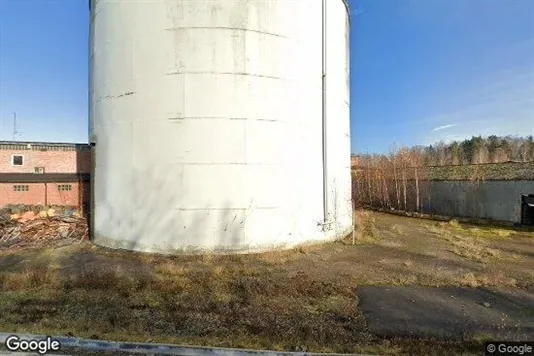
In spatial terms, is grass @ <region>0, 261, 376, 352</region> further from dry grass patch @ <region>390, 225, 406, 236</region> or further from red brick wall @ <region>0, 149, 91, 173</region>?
dry grass patch @ <region>390, 225, 406, 236</region>

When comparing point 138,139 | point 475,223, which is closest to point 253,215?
point 138,139

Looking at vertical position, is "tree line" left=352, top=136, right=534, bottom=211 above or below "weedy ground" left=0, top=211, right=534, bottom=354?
above

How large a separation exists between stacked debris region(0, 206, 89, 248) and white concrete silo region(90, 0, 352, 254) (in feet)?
6.70

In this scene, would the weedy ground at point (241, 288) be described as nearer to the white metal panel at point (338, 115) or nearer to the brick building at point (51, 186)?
the white metal panel at point (338, 115)

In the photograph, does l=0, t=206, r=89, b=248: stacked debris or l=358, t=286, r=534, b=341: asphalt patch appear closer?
l=358, t=286, r=534, b=341: asphalt patch

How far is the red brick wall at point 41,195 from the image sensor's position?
A: 14.1 meters

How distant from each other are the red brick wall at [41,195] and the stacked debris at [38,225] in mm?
969

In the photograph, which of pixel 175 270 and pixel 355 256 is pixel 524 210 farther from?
pixel 175 270

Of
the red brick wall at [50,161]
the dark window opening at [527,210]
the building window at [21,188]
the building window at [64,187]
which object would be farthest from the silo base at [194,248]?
the dark window opening at [527,210]

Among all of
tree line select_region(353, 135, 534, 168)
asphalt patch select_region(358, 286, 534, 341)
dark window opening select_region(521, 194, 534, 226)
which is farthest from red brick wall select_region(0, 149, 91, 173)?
tree line select_region(353, 135, 534, 168)

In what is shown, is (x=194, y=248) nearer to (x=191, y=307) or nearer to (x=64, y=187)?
(x=191, y=307)

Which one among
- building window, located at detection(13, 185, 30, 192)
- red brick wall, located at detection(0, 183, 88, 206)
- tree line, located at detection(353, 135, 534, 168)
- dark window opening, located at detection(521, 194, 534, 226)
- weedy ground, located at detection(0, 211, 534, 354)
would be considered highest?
tree line, located at detection(353, 135, 534, 168)

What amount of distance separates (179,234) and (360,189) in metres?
22.7

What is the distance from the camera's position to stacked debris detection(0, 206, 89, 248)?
12039 mm
